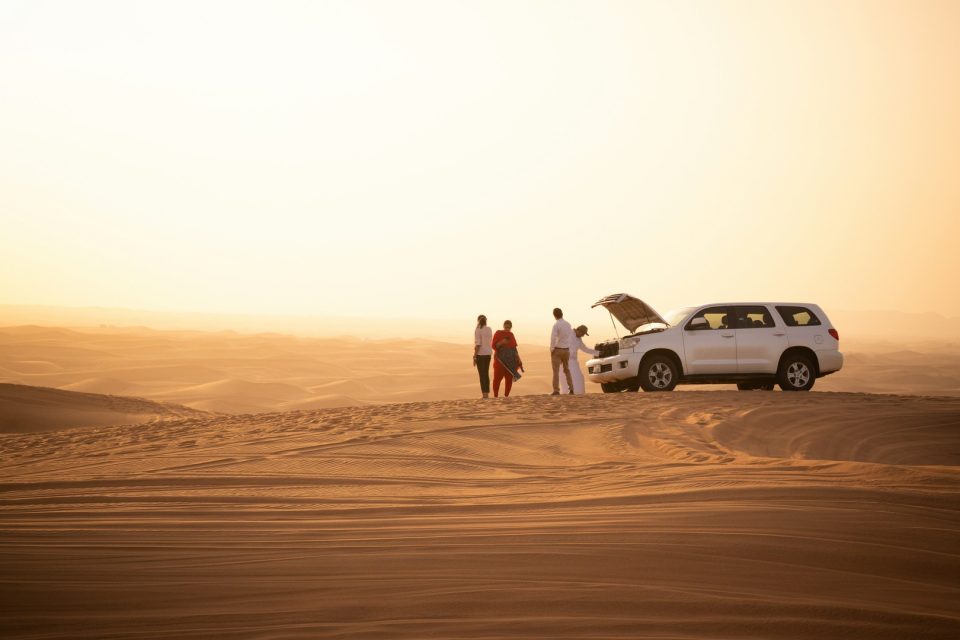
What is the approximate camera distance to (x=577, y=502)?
775 cm

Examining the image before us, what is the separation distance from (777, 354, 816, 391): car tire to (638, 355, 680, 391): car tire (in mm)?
2058

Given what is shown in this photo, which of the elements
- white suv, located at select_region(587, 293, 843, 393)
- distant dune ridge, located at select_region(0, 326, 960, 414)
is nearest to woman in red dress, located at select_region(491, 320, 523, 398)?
white suv, located at select_region(587, 293, 843, 393)

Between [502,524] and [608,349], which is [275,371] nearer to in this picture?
[608,349]

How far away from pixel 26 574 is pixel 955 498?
7.37 meters

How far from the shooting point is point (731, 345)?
16359 mm

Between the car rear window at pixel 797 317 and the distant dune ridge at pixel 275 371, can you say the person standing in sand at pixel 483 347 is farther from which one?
the distant dune ridge at pixel 275 371

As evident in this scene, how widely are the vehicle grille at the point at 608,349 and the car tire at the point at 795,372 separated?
10.4 ft

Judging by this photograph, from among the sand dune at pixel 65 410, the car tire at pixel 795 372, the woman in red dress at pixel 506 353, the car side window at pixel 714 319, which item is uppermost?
the car side window at pixel 714 319

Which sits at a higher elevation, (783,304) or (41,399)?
(783,304)

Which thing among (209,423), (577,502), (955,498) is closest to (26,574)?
(577,502)

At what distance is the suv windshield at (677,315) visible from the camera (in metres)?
16.5

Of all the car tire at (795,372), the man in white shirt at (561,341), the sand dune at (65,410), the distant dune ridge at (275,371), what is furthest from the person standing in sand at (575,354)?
the distant dune ridge at (275,371)

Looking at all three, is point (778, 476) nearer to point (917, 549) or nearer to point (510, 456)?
point (917, 549)

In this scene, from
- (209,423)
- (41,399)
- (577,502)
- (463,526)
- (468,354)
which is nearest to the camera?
(463,526)
